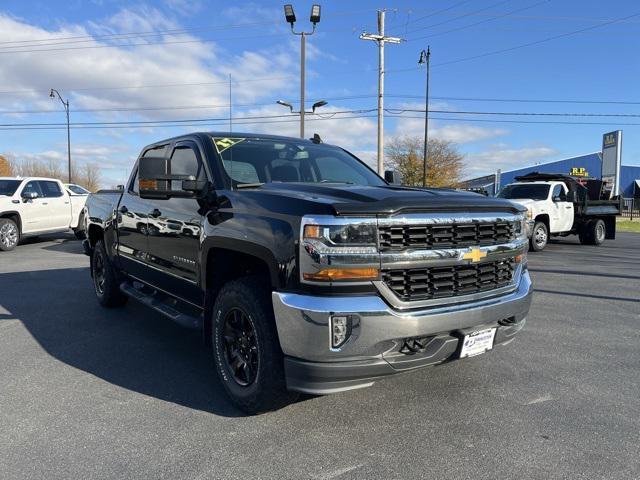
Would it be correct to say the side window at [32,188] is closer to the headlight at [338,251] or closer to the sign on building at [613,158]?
the headlight at [338,251]

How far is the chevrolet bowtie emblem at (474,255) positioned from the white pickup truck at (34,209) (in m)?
→ 11.2

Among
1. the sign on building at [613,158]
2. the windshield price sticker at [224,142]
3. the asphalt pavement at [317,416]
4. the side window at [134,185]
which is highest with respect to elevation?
the sign on building at [613,158]

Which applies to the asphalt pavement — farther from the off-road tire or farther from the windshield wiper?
the windshield wiper

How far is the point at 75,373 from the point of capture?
157 inches

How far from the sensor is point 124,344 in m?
4.72

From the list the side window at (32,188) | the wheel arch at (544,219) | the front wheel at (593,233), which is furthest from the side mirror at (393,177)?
the front wheel at (593,233)

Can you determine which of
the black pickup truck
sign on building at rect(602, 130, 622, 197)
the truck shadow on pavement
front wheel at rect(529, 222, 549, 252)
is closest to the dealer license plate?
the black pickup truck

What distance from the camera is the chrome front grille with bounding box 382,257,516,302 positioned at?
9.07ft

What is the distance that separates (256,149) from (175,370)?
1.94 metres

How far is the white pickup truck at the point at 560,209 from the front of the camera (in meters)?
13.0

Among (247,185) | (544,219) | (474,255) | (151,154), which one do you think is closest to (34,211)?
(151,154)

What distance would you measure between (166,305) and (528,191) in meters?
11.8

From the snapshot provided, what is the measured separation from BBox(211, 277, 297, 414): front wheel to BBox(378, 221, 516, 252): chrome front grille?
Result: 33.1 inches

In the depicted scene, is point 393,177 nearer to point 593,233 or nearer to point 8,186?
point 8,186
